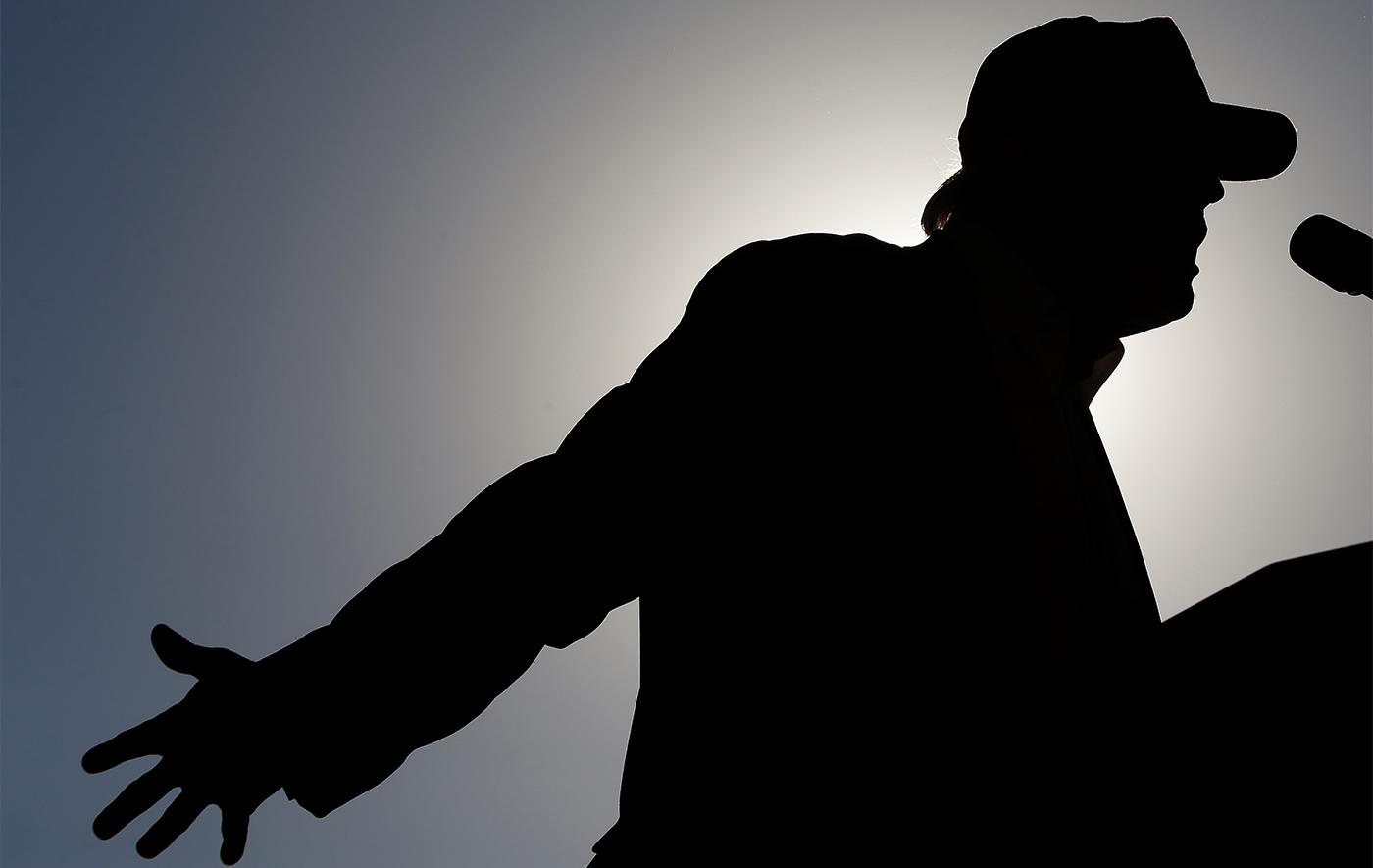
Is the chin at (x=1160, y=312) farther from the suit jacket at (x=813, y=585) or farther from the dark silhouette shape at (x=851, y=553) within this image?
the suit jacket at (x=813, y=585)

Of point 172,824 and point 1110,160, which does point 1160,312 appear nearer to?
point 1110,160

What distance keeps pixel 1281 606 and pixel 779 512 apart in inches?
27.1

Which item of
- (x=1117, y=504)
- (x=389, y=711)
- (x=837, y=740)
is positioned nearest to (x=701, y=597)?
(x=837, y=740)

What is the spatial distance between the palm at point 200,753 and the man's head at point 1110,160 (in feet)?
5.20

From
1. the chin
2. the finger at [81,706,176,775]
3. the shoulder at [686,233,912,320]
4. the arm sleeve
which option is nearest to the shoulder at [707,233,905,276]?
the shoulder at [686,233,912,320]

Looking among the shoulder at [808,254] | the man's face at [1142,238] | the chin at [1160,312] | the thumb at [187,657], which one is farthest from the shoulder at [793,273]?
the thumb at [187,657]

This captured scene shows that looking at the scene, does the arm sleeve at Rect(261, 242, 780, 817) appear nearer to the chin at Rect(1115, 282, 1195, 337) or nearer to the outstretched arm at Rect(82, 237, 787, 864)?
the outstretched arm at Rect(82, 237, 787, 864)

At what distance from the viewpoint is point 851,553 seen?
123 cm

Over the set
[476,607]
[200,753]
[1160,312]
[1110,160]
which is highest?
[1110,160]

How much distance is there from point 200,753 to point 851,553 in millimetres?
1029

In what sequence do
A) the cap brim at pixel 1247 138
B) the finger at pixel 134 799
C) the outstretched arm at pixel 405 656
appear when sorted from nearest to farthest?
1. the finger at pixel 134 799
2. the outstretched arm at pixel 405 656
3. the cap brim at pixel 1247 138

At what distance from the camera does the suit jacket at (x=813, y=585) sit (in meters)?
1.03

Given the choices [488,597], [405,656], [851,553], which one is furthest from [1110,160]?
[405,656]

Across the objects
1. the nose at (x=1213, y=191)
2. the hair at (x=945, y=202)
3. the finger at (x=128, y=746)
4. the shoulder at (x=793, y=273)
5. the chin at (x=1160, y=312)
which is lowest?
the finger at (x=128, y=746)
